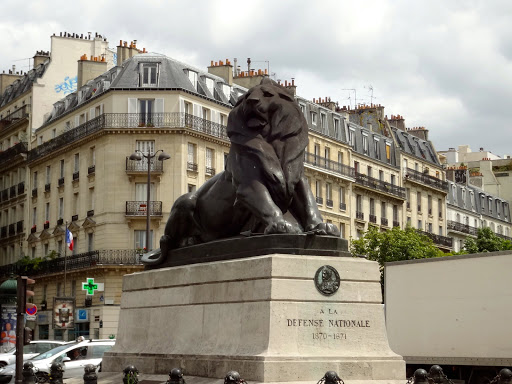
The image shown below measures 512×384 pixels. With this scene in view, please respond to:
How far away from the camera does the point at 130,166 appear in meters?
59.4

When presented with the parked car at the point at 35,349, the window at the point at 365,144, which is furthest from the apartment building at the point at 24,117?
the parked car at the point at 35,349

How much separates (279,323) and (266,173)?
2.25 meters

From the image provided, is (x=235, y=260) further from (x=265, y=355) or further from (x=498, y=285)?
(x=498, y=285)

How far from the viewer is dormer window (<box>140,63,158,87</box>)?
2381 inches

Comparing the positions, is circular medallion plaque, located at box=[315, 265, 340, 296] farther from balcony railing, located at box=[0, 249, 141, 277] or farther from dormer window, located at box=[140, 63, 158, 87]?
dormer window, located at box=[140, 63, 158, 87]

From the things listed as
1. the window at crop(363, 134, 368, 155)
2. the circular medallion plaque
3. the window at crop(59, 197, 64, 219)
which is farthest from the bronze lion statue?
the window at crop(363, 134, 368, 155)

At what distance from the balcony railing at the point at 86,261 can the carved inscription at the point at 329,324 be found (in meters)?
45.0

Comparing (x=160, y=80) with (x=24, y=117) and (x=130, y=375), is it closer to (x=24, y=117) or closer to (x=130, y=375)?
(x=24, y=117)

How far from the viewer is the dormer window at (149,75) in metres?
60.5

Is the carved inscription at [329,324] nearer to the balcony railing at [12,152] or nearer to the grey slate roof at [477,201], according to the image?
the balcony railing at [12,152]

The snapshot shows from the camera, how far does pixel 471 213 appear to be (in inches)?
3686

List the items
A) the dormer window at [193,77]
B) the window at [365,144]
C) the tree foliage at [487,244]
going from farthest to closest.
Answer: the window at [365,144] → the tree foliage at [487,244] → the dormer window at [193,77]

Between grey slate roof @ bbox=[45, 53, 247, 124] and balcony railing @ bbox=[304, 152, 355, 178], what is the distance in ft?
23.8

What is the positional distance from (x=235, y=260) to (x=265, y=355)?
64.0 inches
